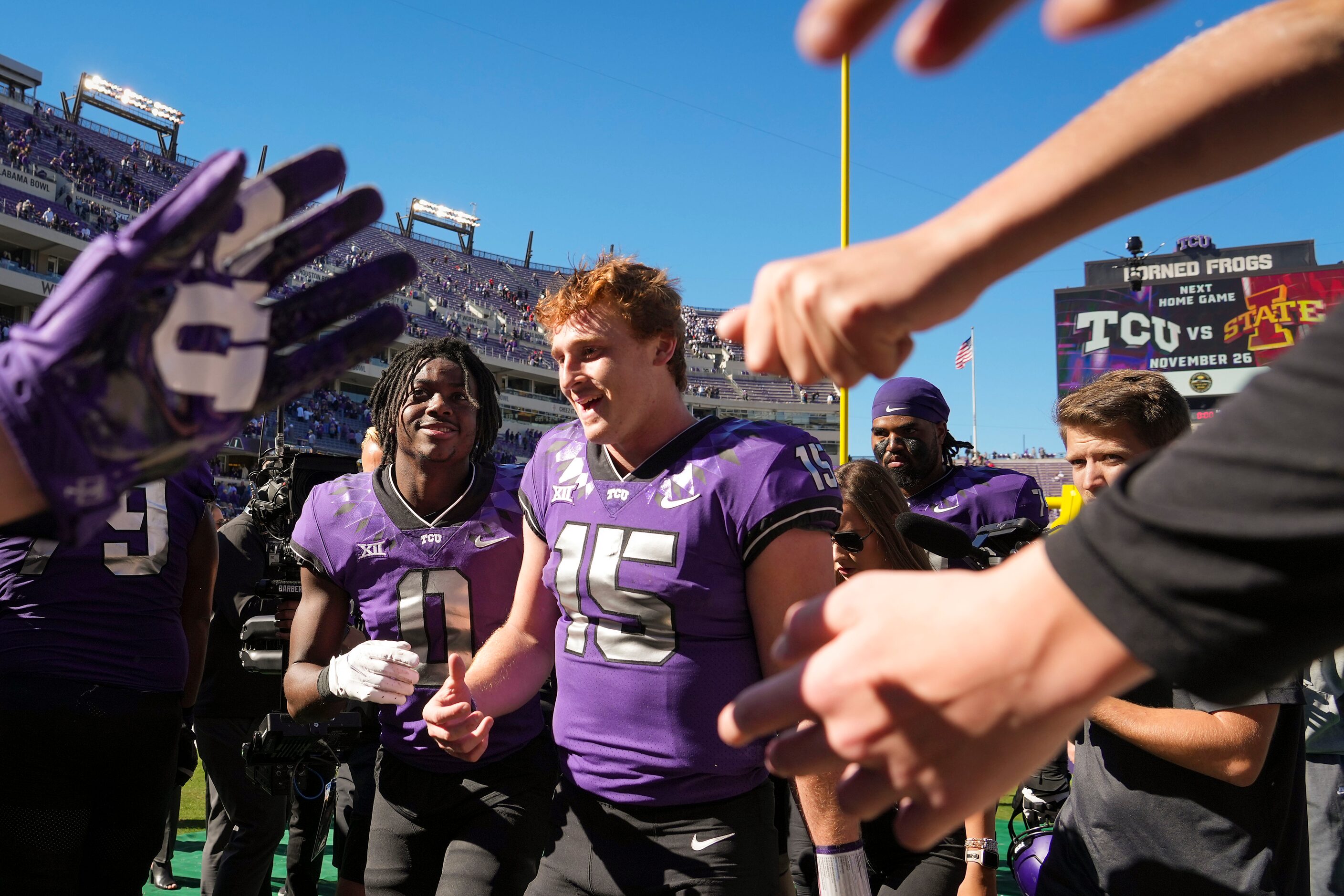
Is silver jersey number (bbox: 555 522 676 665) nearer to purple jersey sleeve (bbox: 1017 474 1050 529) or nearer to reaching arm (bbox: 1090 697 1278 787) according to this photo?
reaching arm (bbox: 1090 697 1278 787)

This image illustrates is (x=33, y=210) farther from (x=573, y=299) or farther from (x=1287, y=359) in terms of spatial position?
(x=1287, y=359)

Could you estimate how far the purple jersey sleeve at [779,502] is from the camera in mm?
2254

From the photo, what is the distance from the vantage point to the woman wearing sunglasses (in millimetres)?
2912

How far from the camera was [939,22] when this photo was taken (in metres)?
0.68

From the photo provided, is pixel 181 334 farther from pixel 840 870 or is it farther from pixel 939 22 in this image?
pixel 840 870

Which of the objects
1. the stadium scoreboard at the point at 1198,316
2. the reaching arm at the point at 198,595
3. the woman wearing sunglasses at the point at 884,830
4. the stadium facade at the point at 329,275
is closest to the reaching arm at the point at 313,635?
the reaching arm at the point at 198,595

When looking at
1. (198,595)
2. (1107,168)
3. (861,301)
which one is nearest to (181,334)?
(861,301)

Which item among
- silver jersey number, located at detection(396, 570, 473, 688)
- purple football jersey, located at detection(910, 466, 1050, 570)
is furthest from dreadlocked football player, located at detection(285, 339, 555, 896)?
purple football jersey, located at detection(910, 466, 1050, 570)

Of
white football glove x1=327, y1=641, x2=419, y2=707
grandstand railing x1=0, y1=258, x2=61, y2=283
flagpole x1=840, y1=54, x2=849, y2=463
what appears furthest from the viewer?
grandstand railing x1=0, y1=258, x2=61, y2=283

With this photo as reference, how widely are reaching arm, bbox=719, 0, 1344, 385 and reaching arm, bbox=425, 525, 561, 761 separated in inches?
74.3

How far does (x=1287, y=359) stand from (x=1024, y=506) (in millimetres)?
4389

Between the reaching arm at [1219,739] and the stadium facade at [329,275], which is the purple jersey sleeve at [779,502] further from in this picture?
the stadium facade at [329,275]

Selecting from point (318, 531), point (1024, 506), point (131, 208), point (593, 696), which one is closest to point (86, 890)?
point (318, 531)

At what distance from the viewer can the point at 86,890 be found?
122 inches
